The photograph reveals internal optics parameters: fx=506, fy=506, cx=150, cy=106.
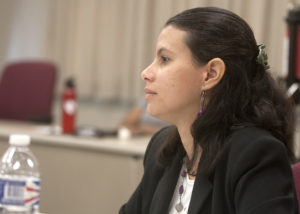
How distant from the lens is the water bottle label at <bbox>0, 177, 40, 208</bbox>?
4.07 feet

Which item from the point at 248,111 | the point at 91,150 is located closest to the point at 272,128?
the point at 248,111

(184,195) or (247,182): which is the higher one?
(247,182)

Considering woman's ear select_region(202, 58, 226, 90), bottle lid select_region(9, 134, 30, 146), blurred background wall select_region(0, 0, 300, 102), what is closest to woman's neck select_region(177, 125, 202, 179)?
woman's ear select_region(202, 58, 226, 90)

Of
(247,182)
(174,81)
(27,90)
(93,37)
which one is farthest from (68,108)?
(247,182)

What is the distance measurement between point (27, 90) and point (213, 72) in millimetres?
3060

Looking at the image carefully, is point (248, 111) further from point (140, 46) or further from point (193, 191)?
point (140, 46)

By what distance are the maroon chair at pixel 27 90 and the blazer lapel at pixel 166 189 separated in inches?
105

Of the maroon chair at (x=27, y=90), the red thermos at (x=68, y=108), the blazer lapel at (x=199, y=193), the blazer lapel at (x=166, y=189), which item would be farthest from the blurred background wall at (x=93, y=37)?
the blazer lapel at (x=199, y=193)

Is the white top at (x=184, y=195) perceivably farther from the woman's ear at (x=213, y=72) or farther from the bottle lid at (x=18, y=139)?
the bottle lid at (x=18, y=139)

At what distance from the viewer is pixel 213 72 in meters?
1.36

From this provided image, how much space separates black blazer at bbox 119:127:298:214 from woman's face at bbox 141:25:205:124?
6.5 inches

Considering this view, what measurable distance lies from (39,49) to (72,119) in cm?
209

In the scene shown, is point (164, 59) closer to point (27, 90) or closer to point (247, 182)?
point (247, 182)

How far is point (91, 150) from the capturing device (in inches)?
116
